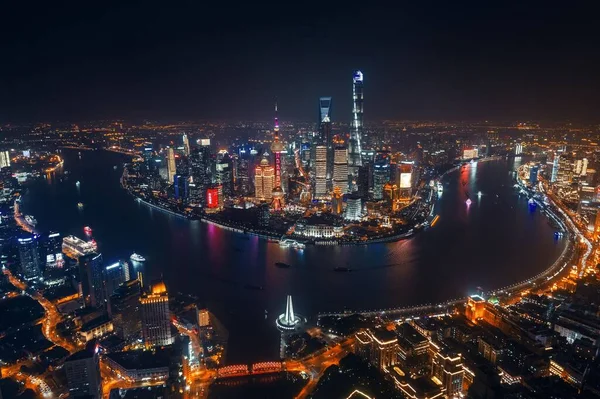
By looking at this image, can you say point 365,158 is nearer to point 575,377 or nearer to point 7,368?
point 575,377

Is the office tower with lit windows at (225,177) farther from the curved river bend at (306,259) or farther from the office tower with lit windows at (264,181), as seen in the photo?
the curved river bend at (306,259)

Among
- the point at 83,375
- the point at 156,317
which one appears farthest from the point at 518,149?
the point at 83,375

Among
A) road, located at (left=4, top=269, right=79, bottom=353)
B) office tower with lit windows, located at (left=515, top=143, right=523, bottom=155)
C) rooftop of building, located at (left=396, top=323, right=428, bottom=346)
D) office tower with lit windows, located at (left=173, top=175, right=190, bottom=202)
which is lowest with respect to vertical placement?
road, located at (left=4, top=269, right=79, bottom=353)

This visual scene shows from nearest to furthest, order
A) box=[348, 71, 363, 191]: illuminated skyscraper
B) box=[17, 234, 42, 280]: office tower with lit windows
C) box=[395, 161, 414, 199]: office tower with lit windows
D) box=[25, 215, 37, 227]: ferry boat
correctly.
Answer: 1. box=[17, 234, 42, 280]: office tower with lit windows
2. box=[25, 215, 37, 227]: ferry boat
3. box=[395, 161, 414, 199]: office tower with lit windows
4. box=[348, 71, 363, 191]: illuminated skyscraper

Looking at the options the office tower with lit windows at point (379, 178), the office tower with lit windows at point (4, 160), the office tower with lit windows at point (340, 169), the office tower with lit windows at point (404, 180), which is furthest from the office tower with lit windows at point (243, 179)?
the office tower with lit windows at point (4, 160)

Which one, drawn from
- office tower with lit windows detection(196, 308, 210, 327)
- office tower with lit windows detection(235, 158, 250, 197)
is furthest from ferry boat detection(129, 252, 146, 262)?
office tower with lit windows detection(235, 158, 250, 197)

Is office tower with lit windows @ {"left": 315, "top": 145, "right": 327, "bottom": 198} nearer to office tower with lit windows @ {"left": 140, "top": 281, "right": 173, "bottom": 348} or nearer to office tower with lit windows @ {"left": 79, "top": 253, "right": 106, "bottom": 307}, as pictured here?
office tower with lit windows @ {"left": 79, "top": 253, "right": 106, "bottom": 307}
